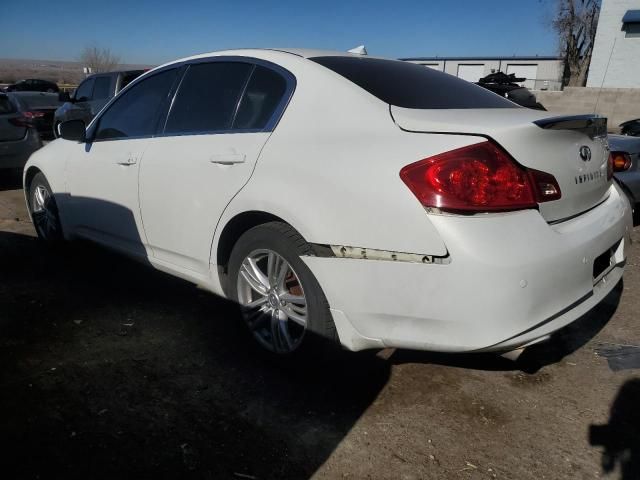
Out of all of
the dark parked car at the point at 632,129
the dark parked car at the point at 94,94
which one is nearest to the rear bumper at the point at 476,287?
the dark parked car at the point at 632,129

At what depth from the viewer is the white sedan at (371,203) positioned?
188cm

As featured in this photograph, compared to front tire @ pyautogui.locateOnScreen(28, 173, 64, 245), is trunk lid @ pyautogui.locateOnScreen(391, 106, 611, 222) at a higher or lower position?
higher

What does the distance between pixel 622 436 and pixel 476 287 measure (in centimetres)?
103

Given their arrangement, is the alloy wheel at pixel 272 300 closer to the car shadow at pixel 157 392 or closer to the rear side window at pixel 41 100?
the car shadow at pixel 157 392

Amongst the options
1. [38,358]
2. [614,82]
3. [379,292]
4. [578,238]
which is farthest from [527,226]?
[614,82]

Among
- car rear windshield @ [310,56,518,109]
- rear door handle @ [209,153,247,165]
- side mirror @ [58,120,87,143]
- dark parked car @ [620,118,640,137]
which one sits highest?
car rear windshield @ [310,56,518,109]

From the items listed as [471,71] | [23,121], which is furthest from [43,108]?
[471,71]

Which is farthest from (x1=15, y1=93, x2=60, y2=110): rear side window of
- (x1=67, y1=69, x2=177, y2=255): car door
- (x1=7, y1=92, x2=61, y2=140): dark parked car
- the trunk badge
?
the trunk badge

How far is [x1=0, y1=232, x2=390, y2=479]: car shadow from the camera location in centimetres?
202

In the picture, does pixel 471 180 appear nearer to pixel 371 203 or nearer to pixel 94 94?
pixel 371 203

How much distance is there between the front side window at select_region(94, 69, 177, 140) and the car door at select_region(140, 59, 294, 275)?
189 mm

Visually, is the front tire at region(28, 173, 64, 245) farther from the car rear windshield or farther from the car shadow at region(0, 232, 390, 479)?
the car rear windshield

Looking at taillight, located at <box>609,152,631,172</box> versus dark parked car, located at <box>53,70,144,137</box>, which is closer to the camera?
taillight, located at <box>609,152,631,172</box>

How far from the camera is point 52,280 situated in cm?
387
